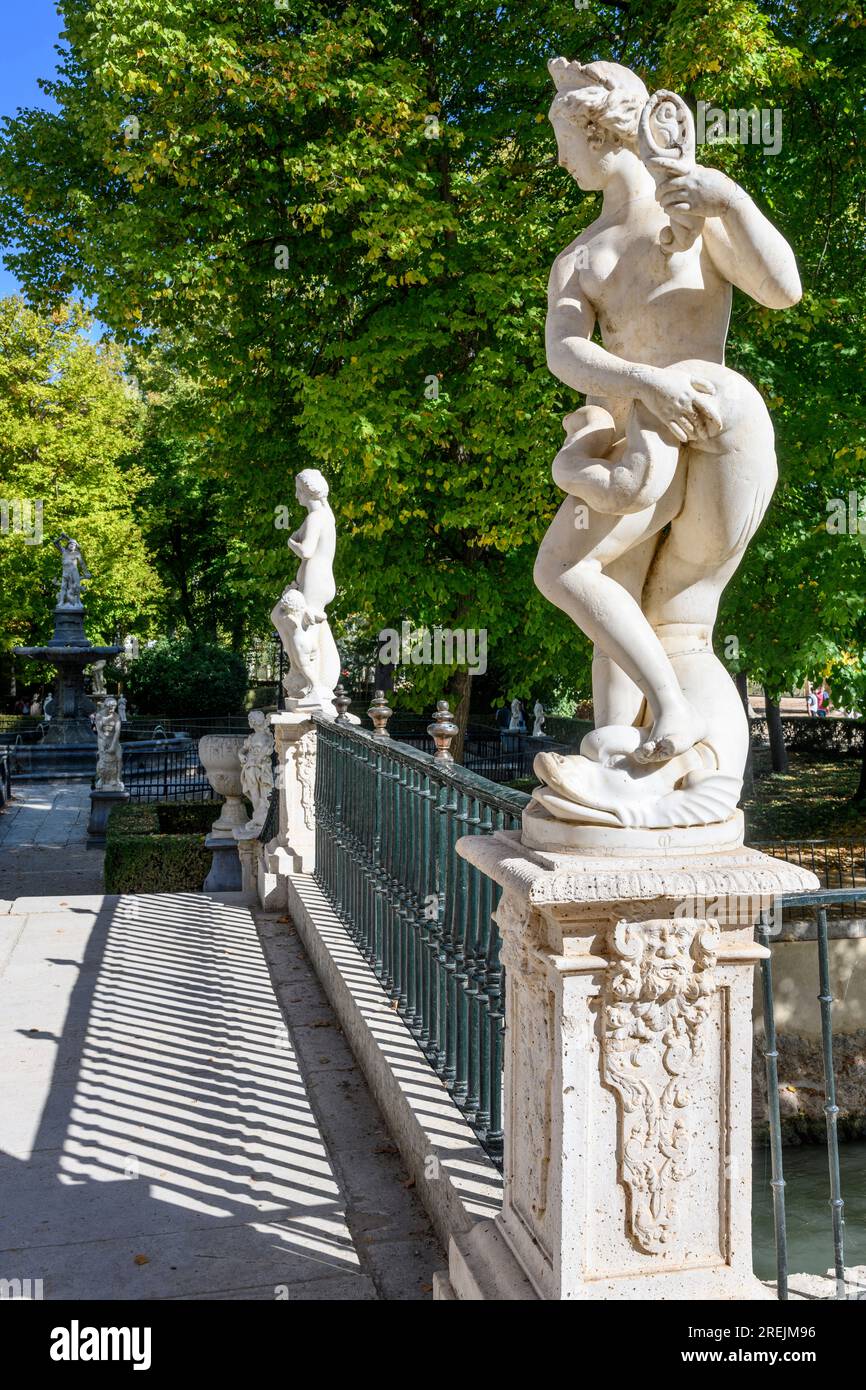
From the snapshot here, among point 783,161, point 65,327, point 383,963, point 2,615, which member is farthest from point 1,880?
point 65,327

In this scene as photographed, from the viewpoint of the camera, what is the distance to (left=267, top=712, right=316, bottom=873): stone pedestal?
331 inches

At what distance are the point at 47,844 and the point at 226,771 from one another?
806 cm

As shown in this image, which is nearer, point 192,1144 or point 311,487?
point 192,1144

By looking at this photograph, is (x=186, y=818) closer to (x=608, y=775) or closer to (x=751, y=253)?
(x=608, y=775)

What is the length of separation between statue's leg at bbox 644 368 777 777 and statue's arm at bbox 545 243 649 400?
0.77ft

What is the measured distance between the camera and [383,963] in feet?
18.3

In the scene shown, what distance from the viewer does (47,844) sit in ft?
59.3

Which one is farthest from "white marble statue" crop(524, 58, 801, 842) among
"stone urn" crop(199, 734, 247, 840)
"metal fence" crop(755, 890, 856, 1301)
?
"stone urn" crop(199, 734, 247, 840)

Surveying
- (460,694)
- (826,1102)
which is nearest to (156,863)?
(460,694)

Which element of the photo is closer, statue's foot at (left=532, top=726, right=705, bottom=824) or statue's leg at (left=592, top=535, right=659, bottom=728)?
statue's foot at (left=532, top=726, right=705, bottom=824)

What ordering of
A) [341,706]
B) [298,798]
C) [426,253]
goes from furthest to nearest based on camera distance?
[426,253]
[298,798]
[341,706]

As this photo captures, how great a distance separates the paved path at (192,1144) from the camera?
11.3ft

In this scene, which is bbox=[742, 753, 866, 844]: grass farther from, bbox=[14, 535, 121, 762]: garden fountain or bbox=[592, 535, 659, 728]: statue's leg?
bbox=[14, 535, 121, 762]: garden fountain
